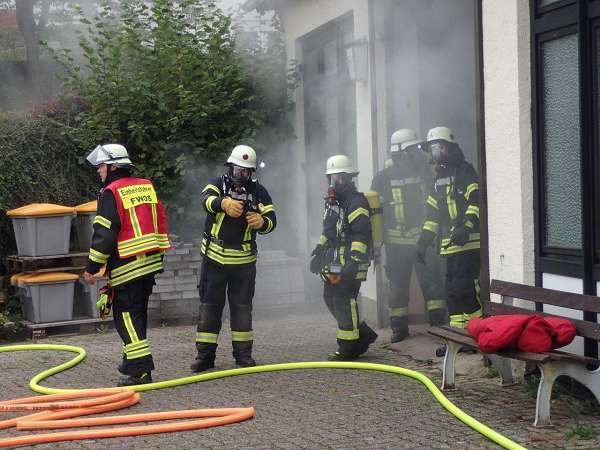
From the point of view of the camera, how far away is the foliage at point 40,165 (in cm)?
1187

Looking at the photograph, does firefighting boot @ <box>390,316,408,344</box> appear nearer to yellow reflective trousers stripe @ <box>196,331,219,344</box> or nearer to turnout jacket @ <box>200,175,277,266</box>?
turnout jacket @ <box>200,175,277,266</box>

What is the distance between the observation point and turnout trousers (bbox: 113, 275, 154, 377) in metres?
7.77

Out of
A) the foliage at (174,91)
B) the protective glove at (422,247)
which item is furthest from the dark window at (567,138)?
the foliage at (174,91)

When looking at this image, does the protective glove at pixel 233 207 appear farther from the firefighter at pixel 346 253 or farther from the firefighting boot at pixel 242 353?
the firefighting boot at pixel 242 353

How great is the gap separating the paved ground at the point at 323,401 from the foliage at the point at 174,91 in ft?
10.5

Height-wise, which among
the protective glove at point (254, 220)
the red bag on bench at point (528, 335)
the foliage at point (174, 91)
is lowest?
the red bag on bench at point (528, 335)

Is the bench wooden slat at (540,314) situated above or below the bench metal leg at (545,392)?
above

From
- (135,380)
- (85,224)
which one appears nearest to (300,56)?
(85,224)

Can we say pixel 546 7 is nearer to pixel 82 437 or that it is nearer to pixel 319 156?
pixel 82 437

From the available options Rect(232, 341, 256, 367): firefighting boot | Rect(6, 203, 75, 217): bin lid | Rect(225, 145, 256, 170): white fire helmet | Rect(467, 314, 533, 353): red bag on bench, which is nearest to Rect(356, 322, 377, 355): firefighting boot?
Rect(232, 341, 256, 367): firefighting boot

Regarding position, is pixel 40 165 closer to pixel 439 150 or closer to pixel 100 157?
pixel 100 157

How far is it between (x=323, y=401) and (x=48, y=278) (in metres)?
4.85

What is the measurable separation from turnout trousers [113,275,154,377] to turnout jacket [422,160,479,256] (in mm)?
2487

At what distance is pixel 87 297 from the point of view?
1111 cm
